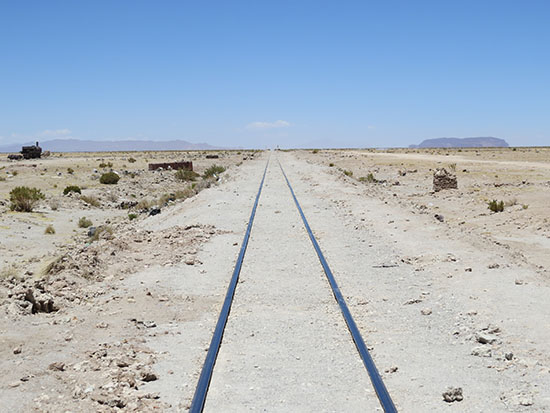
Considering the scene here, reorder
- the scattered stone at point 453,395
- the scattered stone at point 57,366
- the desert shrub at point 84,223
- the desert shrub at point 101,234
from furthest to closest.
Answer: the desert shrub at point 84,223 → the desert shrub at point 101,234 → the scattered stone at point 57,366 → the scattered stone at point 453,395

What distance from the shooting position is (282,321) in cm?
843

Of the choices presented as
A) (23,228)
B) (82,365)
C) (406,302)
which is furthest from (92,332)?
(23,228)

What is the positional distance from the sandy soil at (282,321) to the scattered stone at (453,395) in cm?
7

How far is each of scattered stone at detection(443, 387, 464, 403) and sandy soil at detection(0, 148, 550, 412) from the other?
0.07m

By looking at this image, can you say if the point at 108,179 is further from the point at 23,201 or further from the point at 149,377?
the point at 149,377

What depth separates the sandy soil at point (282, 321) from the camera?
6.04 m

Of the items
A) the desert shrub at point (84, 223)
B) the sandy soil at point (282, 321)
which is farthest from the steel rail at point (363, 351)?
the desert shrub at point (84, 223)

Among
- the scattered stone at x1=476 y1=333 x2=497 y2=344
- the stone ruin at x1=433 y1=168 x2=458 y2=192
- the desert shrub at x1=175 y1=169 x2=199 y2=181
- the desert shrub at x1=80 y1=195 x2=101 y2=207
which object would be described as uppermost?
the stone ruin at x1=433 y1=168 x2=458 y2=192

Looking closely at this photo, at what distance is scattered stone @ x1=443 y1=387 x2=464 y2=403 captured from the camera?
579cm

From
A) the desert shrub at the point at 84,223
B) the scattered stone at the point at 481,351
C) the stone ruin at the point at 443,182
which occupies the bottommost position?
the desert shrub at the point at 84,223

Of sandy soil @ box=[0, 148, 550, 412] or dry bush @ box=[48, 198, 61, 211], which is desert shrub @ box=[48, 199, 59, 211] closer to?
dry bush @ box=[48, 198, 61, 211]

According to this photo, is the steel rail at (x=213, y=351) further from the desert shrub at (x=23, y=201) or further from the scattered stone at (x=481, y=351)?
the desert shrub at (x=23, y=201)

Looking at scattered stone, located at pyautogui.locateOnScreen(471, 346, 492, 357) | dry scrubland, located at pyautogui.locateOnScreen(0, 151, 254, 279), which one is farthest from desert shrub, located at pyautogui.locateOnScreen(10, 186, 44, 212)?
scattered stone, located at pyautogui.locateOnScreen(471, 346, 492, 357)

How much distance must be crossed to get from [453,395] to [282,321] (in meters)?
3.08
